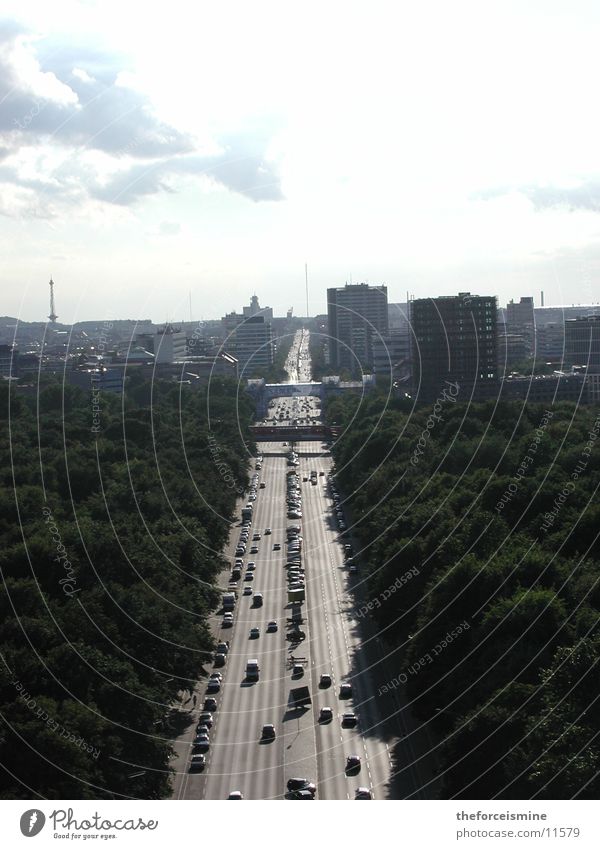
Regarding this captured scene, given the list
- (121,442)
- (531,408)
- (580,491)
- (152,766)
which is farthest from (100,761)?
(531,408)

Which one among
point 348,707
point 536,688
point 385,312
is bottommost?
point 348,707

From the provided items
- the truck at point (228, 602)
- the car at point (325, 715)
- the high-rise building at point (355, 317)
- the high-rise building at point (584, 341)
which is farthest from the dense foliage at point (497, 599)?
the high-rise building at point (355, 317)

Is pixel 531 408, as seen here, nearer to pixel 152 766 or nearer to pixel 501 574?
pixel 501 574

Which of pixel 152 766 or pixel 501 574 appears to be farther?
pixel 501 574

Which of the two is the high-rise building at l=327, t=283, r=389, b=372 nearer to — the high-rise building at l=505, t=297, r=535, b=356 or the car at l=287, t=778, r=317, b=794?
the high-rise building at l=505, t=297, r=535, b=356

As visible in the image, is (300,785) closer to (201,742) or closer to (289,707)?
(201,742)

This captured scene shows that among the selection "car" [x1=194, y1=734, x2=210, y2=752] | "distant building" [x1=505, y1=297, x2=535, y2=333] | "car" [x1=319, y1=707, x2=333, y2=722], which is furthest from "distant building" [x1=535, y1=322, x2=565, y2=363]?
"car" [x1=194, y1=734, x2=210, y2=752]

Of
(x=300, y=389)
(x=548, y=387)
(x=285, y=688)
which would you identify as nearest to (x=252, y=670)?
(x=285, y=688)
